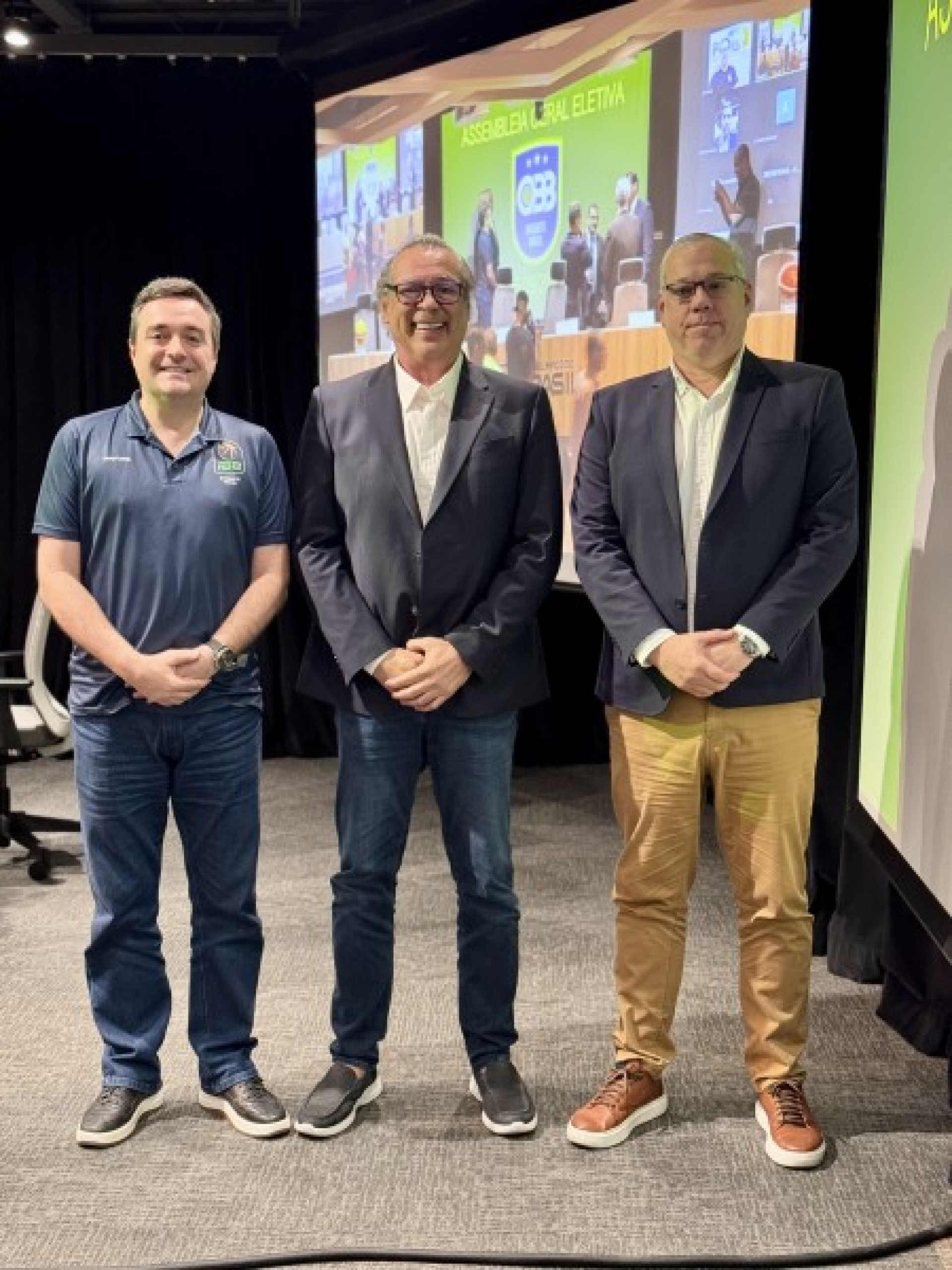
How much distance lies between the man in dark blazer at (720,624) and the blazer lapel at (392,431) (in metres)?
0.35

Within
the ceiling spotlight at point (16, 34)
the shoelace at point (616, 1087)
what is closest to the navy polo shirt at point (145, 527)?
the shoelace at point (616, 1087)

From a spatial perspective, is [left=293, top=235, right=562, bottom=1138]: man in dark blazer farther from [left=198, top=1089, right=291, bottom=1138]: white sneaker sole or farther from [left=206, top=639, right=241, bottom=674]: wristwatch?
[left=206, top=639, right=241, bottom=674]: wristwatch

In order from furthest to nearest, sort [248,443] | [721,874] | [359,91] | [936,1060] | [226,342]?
[226,342] < [359,91] < [721,874] < [936,1060] < [248,443]

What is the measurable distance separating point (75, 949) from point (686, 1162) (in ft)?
6.65

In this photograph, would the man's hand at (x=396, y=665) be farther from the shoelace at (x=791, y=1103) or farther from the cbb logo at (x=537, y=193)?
the cbb logo at (x=537, y=193)

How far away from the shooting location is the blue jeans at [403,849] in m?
2.75

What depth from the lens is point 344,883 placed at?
2.81 m

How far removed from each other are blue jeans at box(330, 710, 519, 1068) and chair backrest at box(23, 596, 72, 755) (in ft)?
7.35

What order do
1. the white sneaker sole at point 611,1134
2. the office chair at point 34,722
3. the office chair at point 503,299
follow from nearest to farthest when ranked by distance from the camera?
1. the white sneaker sole at point 611,1134
2. the office chair at point 34,722
3. the office chair at point 503,299

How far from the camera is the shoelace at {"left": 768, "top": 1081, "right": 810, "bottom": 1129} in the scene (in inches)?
107

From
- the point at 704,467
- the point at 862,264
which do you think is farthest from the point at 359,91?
the point at 704,467

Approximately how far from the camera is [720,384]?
2738 millimetres

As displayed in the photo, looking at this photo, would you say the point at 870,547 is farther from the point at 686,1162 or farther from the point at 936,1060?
the point at 686,1162

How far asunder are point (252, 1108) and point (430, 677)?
0.95 m
